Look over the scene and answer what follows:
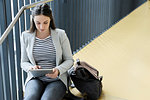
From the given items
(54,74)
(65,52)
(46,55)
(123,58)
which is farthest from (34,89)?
(123,58)

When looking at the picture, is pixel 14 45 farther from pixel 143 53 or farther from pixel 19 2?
pixel 143 53

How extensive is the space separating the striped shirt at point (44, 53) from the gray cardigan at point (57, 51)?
0.04 meters

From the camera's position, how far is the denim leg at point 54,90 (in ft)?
7.11

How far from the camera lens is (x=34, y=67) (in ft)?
7.16

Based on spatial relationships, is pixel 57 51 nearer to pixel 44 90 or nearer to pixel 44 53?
pixel 44 53

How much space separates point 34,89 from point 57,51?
1.35 feet

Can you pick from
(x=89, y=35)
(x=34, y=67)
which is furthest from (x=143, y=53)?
(x=34, y=67)

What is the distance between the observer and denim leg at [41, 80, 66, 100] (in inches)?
85.4

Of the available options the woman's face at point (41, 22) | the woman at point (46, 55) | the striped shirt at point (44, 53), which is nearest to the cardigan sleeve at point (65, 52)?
the woman at point (46, 55)

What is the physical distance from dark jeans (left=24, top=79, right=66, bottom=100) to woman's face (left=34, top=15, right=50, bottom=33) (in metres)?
0.51

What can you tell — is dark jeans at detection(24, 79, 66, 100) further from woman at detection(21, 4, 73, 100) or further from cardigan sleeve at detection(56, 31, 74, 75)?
cardigan sleeve at detection(56, 31, 74, 75)

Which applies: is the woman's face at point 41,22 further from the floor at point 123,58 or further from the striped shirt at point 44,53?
the floor at point 123,58

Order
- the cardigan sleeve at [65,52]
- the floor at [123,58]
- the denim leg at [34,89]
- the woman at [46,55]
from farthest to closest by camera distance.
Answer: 1. the floor at [123,58]
2. the cardigan sleeve at [65,52]
3. the woman at [46,55]
4. the denim leg at [34,89]

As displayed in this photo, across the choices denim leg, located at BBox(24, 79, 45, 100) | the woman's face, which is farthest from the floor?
the woman's face
